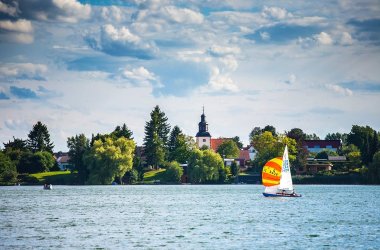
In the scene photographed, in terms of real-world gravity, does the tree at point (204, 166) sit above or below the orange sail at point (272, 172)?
above

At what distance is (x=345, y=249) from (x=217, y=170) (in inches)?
5656

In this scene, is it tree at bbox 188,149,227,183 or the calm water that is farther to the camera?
tree at bbox 188,149,227,183

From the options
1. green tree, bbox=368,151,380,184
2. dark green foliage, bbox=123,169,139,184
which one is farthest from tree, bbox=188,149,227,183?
green tree, bbox=368,151,380,184

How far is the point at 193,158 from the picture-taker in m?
192

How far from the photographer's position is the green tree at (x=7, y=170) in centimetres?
19150

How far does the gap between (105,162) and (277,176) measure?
71.2 metres

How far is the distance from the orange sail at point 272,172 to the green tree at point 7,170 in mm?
97793

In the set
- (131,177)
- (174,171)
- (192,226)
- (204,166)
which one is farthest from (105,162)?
(192,226)

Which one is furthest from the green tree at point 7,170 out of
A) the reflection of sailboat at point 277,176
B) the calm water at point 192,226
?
the calm water at point 192,226

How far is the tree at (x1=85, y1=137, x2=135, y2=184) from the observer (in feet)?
574

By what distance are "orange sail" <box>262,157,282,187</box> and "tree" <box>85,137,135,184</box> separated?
6878cm

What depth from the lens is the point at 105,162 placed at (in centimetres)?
17525

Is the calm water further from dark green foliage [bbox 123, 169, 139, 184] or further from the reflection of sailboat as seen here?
dark green foliage [bbox 123, 169, 139, 184]

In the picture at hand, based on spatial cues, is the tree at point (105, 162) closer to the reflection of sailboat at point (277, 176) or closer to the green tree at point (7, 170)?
the green tree at point (7, 170)
